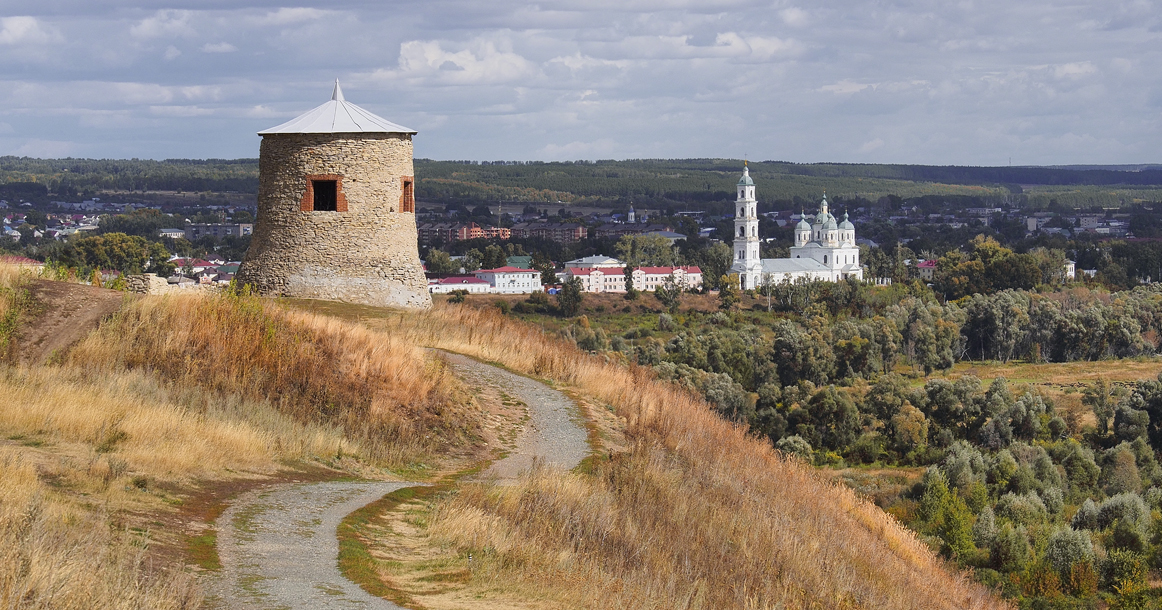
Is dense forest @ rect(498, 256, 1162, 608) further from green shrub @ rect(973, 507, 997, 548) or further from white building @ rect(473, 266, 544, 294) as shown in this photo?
white building @ rect(473, 266, 544, 294)

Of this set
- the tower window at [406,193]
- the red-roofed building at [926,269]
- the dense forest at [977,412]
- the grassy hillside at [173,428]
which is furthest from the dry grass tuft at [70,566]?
the red-roofed building at [926,269]

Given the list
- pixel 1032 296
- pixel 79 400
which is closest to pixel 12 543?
pixel 79 400

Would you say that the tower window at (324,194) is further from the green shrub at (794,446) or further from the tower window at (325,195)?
the green shrub at (794,446)

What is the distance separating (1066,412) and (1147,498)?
43.6 feet

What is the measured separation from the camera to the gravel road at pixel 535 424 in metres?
10.9

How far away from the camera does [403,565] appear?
6.83 metres

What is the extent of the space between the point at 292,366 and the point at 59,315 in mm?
2164

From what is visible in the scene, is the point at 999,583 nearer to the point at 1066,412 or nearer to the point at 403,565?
the point at 403,565

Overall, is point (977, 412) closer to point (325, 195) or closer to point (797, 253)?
point (325, 195)

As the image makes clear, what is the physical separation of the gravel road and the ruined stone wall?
127 inches

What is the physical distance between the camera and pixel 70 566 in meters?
5.30

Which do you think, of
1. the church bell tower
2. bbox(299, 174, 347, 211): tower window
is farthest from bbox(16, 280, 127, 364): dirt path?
the church bell tower

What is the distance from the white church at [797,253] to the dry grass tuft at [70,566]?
109 m

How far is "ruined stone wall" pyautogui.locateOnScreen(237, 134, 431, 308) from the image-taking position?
57.3ft
